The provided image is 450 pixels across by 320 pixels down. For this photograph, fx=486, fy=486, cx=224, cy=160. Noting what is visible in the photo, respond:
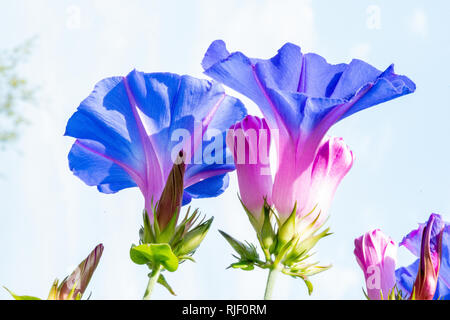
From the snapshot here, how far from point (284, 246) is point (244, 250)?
2.6 inches

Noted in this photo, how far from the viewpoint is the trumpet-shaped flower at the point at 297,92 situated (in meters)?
0.79

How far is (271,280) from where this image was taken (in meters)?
0.70

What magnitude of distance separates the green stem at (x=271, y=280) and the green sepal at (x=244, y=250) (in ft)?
0.13

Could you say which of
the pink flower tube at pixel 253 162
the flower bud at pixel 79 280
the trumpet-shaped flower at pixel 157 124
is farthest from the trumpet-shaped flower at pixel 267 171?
the flower bud at pixel 79 280

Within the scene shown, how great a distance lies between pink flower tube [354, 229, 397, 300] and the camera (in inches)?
33.6

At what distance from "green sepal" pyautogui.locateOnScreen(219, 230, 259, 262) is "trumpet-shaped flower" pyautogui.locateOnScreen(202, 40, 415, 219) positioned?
8 centimetres

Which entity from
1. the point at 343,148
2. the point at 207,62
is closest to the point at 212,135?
the point at 207,62

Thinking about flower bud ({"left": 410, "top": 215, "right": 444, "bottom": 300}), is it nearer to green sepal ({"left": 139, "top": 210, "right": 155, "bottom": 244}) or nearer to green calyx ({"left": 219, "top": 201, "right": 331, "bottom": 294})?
green calyx ({"left": 219, "top": 201, "right": 331, "bottom": 294})

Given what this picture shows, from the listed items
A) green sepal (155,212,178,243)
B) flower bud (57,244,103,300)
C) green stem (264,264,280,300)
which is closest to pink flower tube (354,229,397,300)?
green stem (264,264,280,300)

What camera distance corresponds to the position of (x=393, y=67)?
813mm

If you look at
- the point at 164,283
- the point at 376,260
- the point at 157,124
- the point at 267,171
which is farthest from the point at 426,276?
the point at 157,124
